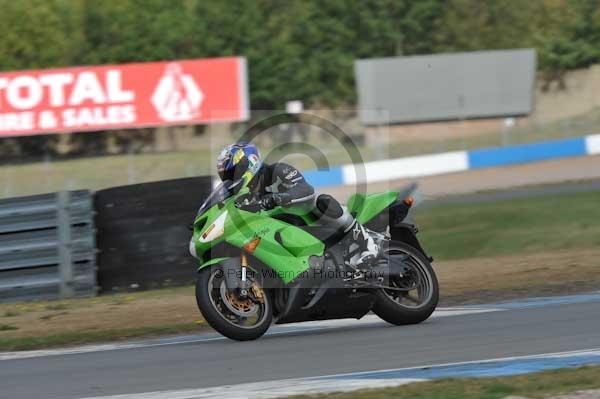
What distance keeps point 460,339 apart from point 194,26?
39.6 m

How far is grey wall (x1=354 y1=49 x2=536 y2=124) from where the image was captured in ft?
124

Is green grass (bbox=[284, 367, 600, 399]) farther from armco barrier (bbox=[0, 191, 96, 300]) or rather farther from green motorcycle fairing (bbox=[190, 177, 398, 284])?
armco barrier (bbox=[0, 191, 96, 300])

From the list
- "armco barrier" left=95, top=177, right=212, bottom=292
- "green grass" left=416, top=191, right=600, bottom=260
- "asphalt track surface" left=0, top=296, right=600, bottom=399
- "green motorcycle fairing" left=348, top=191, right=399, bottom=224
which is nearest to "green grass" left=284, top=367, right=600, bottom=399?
"asphalt track surface" left=0, top=296, right=600, bottom=399

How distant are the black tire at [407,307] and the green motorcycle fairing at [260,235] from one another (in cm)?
68

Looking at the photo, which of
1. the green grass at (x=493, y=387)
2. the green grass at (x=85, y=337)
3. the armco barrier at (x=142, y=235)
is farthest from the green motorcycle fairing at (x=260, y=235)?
the armco barrier at (x=142, y=235)

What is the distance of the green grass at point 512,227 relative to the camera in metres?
16.0

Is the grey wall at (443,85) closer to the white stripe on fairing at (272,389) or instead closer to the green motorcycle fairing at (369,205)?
the green motorcycle fairing at (369,205)

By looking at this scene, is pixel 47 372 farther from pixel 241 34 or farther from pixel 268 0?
pixel 268 0

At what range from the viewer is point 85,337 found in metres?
9.58

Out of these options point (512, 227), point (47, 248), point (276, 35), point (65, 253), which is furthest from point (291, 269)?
point (276, 35)

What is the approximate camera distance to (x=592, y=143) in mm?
29609

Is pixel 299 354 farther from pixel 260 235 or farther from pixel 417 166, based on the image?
pixel 417 166

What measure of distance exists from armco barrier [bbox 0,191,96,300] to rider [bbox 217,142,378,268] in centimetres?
495

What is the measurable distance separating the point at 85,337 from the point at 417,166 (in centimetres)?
2005
